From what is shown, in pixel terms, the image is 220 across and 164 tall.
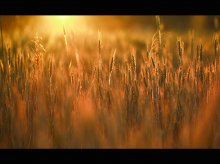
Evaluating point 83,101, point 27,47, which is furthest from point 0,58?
point 83,101

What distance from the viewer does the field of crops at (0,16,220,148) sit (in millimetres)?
3670

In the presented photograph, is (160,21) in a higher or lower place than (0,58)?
higher

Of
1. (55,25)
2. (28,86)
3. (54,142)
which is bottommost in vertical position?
(54,142)

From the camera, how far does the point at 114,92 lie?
3717mm

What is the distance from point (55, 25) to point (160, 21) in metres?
0.97

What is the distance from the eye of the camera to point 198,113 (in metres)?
3.67

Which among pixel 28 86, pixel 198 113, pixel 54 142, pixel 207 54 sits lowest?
pixel 54 142

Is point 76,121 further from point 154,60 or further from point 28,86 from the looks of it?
point 154,60

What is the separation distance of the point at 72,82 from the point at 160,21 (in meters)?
0.98

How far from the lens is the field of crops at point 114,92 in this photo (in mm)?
3670

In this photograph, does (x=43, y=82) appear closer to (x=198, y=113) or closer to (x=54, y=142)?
(x=54, y=142)

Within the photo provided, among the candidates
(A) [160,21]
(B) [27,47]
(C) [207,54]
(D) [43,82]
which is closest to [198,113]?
(C) [207,54]
